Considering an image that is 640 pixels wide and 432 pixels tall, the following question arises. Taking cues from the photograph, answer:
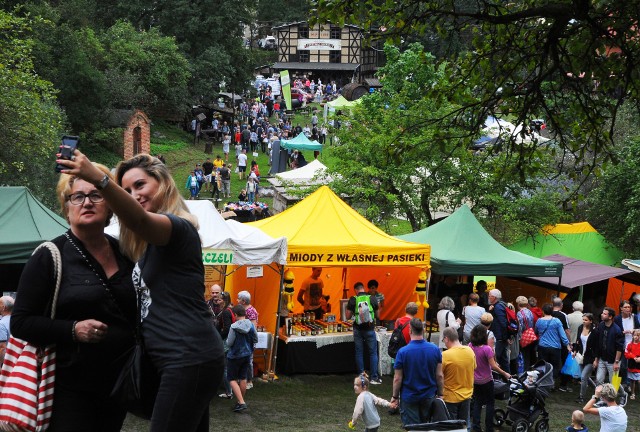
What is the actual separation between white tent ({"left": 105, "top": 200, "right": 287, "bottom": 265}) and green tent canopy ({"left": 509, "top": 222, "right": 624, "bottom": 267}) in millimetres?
9371

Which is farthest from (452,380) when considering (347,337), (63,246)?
(63,246)

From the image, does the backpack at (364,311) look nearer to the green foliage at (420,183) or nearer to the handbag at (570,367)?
the handbag at (570,367)

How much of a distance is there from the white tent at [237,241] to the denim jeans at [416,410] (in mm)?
4306

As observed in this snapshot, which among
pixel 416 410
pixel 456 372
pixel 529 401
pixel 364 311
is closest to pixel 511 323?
pixel 364 311

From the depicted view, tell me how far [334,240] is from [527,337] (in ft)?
11.8

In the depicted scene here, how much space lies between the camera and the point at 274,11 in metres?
89.8

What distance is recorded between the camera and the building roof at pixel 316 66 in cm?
8125

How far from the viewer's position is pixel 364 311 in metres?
14.4

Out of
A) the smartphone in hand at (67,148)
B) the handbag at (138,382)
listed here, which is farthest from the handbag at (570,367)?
the smartphone in hand at (67,148)

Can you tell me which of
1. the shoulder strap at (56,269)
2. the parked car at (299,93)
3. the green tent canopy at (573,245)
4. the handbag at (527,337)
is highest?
the parked car at (299,93)

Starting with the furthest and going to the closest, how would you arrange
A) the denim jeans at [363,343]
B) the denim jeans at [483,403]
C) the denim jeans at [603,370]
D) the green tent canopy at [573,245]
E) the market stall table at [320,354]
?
the green tent canopy at [573,245]
the market stall table at [320,354]
the denim jeans at [363,343]
the denim jeans at [603,370]
the denim jeans at [483,403]

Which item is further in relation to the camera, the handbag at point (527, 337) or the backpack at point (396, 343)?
the handbag at point (527, 337)

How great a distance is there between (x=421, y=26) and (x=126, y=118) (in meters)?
35.5

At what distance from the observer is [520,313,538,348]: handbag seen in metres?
15.2
